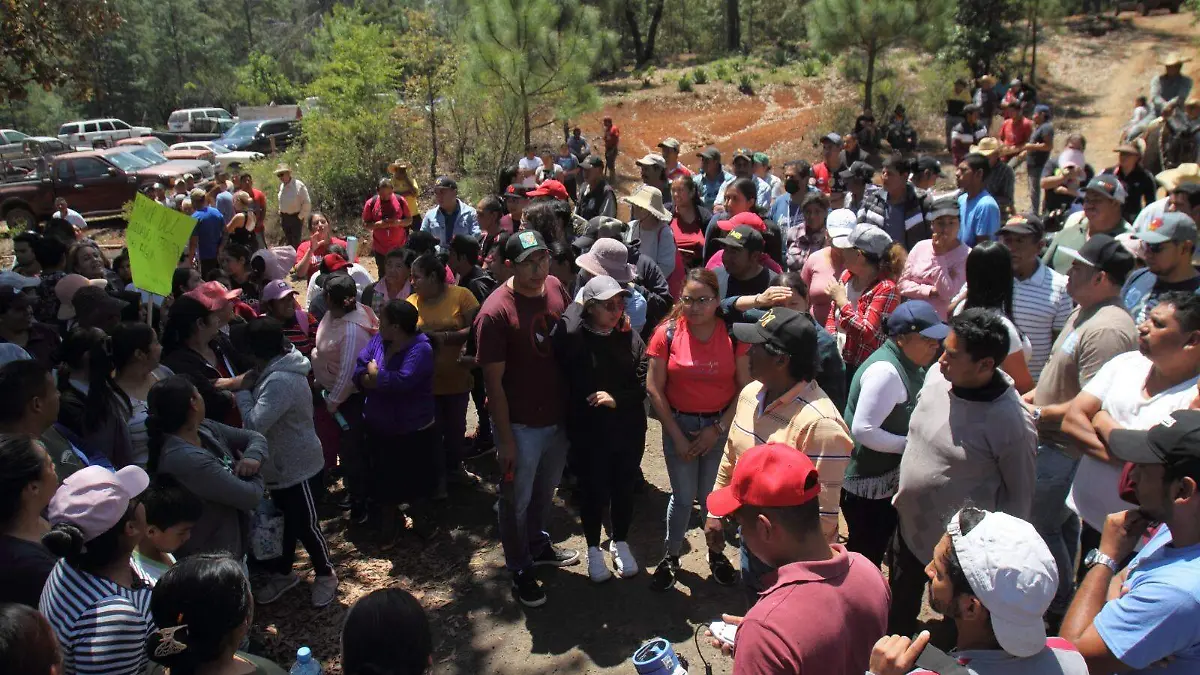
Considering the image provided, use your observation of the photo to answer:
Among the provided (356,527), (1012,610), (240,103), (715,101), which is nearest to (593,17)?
(715,101)

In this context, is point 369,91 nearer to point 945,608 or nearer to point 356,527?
point 356,527

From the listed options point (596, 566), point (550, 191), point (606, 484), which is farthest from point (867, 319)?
point (550, 191)

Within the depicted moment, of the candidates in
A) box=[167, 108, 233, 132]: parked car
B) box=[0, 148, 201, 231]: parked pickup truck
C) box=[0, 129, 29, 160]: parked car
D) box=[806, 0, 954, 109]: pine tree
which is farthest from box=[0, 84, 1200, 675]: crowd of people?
box=[167, 108, 233, 132]: parked car

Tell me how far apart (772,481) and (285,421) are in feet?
10.1

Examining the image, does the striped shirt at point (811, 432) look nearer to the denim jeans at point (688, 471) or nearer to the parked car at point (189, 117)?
the denim jeans at point (688, 471)

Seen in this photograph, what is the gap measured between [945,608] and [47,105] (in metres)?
53.2

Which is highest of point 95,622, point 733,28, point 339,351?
point 733,28

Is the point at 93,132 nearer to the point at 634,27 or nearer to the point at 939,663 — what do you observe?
the point at 634,27

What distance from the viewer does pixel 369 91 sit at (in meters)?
16.7

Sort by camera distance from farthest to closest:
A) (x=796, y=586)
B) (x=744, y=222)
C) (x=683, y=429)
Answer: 1. (x=744, y=222)
2. (x=683, y=429)
3. (x=796, y=586)

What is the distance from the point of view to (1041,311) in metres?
4.51

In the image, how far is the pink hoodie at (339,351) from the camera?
504 centimetres

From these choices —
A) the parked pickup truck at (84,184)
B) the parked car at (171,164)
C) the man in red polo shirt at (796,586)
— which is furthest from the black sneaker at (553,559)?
the parked car at (171,164)

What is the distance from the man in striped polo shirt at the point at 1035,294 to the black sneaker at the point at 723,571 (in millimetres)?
2033
